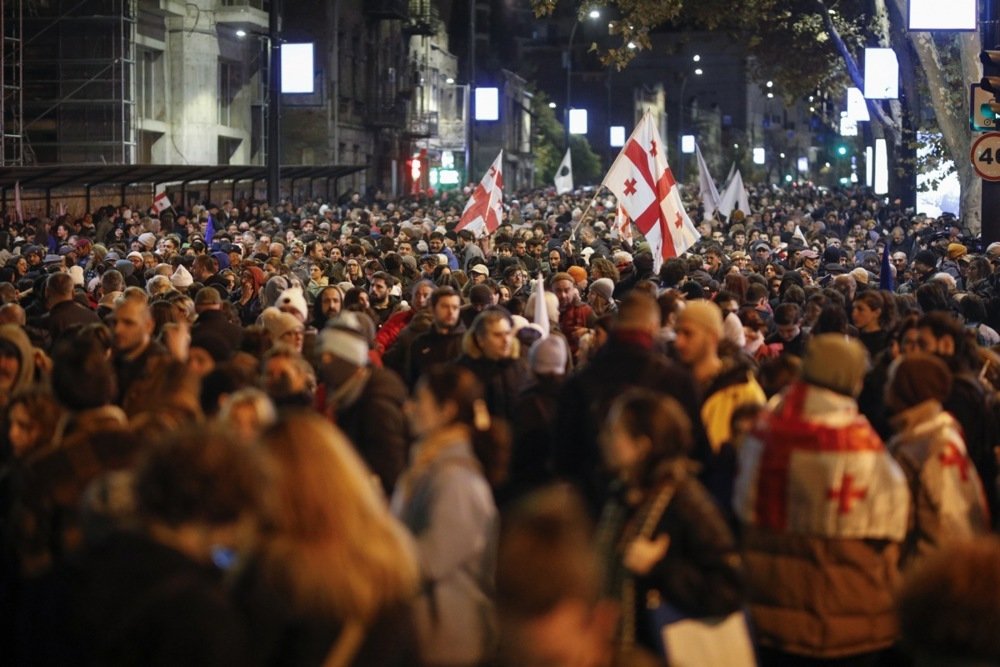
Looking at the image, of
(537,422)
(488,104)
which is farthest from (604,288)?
(488,104)

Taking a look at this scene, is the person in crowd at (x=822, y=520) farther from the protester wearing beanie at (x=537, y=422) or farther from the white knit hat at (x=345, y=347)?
the white knit hat at (x=345, y=347)

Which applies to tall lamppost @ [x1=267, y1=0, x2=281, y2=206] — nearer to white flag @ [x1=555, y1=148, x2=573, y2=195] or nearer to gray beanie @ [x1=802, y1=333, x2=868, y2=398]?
white flag @ [x1=555, y1=148, x2=573, y2=195]

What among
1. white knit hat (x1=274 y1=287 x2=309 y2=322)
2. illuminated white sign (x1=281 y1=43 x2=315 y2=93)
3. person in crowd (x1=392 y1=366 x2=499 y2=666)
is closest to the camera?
person in crowd (x1=392 y1=366 x2=499 y2=666)

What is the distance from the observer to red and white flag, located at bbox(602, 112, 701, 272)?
1806cm

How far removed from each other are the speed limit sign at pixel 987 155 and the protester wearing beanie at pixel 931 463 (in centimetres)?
1145

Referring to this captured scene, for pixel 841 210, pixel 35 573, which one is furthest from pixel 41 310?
pixel 841 210

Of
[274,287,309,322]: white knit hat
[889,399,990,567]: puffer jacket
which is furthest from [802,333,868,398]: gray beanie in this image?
[274,287,309,322]: white knit hat

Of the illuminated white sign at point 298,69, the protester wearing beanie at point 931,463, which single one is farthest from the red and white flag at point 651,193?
the illuminated white sign at point 298,69

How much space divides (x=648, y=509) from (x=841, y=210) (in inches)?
1758

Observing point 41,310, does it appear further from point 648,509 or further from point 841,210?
point 841,210

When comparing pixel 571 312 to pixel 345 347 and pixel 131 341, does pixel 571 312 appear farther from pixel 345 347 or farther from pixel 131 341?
pixel 345 347

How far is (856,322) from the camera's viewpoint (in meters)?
11.0

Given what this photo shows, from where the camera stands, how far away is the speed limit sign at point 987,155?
17.6m

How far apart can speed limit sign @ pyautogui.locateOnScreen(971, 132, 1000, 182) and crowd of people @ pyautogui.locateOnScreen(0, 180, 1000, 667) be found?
634 cm
